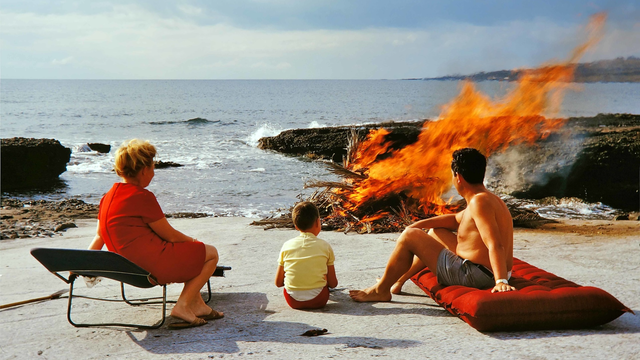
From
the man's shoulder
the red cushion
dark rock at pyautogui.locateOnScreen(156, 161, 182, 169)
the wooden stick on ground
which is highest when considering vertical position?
the man's shoulder

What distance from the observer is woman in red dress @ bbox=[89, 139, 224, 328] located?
3979 millimetres

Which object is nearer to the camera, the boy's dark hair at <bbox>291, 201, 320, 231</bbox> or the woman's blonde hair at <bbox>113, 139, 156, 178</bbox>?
the woman's blonde hair at <bbox>113, 139, 156, 178</bbox>

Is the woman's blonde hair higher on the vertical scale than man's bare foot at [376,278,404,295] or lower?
higher

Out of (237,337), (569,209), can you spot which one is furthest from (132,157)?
(569,209)

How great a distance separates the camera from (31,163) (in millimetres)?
17203

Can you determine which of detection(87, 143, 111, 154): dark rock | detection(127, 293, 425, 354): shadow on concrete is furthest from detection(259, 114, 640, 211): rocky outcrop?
detection(87, 143, 111, 154): dark rock

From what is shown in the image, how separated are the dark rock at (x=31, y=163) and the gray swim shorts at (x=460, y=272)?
15.6 m

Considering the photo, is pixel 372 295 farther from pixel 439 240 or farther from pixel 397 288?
pixel 439 240

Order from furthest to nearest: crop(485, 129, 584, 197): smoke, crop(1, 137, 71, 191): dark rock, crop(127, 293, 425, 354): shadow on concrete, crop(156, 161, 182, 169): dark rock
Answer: crop(156, 161, 182, 169): dark rock, crop(1, 137, 71, 191): dark rock, crop(485, 129, 584, 197): smoke, crop(127, 293, 425, 354): shadow on concrete

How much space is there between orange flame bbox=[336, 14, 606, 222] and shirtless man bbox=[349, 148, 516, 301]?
3.80m

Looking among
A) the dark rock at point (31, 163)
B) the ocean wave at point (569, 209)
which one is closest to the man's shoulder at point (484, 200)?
the ocean wave at point (569, 209)

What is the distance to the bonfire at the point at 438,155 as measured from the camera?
27.9 feet

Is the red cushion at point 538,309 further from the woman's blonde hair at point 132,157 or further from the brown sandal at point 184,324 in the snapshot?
the woman's blonde hair at point 132,157

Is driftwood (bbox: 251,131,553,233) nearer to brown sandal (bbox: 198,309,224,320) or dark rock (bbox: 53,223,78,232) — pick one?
dark rock (bbox: 53,223,78,232)
